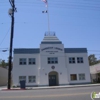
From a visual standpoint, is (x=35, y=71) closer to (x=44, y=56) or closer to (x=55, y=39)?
Answer: (x=44, y=56)

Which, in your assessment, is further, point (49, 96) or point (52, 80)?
point (52, 80)

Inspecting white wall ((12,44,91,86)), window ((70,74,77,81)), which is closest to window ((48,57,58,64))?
white wall ((12,44,91,86))

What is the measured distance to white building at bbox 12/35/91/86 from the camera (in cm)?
3288

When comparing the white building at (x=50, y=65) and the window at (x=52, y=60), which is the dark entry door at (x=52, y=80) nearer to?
the white building at (x=50, y=65)

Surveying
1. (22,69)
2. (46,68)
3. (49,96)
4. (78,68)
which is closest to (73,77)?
(78,68)

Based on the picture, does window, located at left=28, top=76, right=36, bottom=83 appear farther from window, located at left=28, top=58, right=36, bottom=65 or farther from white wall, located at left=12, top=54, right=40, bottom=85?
window, located at left=28, top=58, right=36, bottom=65

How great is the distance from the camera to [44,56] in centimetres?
3391

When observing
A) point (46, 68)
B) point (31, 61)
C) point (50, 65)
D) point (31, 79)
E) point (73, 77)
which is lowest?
point (31, 79)

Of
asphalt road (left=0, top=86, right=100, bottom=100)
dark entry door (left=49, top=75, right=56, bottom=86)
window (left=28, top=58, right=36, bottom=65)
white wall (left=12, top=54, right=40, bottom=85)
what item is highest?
window (left=28, top=58, right=36, bottom=65)

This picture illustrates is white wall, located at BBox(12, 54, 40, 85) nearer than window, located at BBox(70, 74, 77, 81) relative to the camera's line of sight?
Yes

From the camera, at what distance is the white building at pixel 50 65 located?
1294 inches

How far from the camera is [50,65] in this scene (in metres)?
33.8

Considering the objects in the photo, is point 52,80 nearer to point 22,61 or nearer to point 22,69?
point 22,69

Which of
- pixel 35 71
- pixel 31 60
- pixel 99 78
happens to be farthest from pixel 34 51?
pixel 99 78
